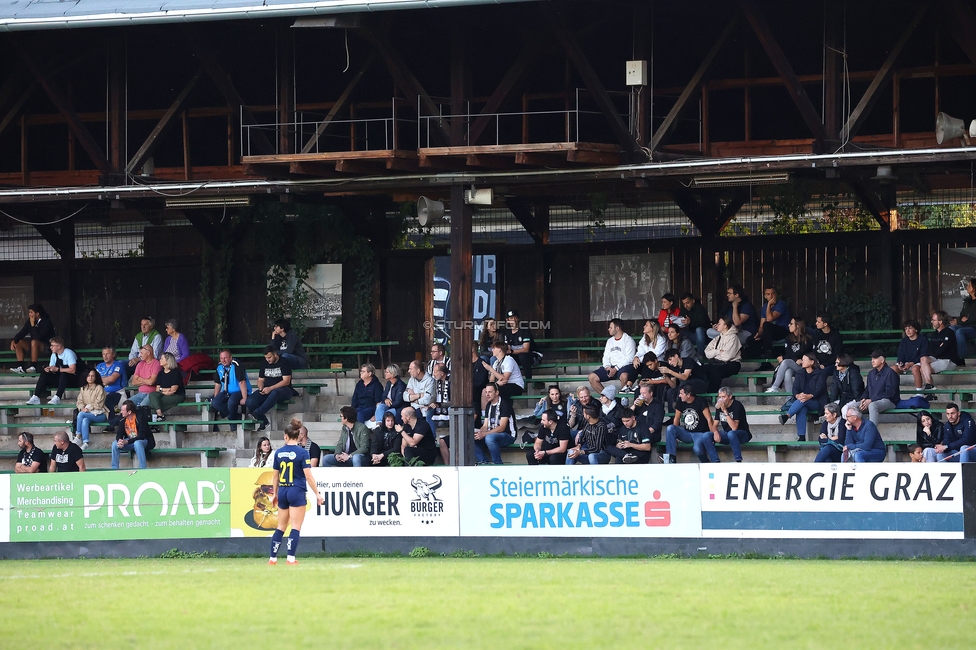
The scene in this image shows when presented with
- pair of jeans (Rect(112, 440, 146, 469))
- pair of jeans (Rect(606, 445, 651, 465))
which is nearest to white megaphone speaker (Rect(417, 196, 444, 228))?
pair of jeans (Rect(606, 445, 651, 465))

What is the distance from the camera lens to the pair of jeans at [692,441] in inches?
755

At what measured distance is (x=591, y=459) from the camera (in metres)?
19.3

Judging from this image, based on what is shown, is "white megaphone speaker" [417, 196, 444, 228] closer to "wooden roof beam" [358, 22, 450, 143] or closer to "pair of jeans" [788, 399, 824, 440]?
"wooden roof beam" [358, 22, 450, 143]

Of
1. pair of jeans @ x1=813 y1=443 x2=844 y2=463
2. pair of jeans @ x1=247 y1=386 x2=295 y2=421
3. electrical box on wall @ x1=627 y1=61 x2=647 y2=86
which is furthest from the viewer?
pair of jeans @ x1=247 y1=386 x2=295 y2=421

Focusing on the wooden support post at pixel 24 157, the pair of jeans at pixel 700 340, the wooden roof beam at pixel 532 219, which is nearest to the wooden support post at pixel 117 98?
the wooden support post at pixel 24 157

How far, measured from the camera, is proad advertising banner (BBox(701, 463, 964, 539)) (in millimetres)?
16719

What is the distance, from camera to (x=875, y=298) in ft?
77.9

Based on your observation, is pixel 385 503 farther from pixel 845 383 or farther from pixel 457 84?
pixel 845 383

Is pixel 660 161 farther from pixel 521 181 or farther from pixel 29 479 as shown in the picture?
pixel 29 479

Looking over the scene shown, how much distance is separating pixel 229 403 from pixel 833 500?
32.7 ft

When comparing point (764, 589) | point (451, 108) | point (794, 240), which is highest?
point (451, 108)

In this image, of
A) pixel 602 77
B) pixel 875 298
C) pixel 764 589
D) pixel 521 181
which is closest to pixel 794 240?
pixel 875 298

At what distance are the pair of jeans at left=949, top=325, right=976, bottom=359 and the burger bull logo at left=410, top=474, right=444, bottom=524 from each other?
8162mm

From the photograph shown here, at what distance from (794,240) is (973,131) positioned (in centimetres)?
606
